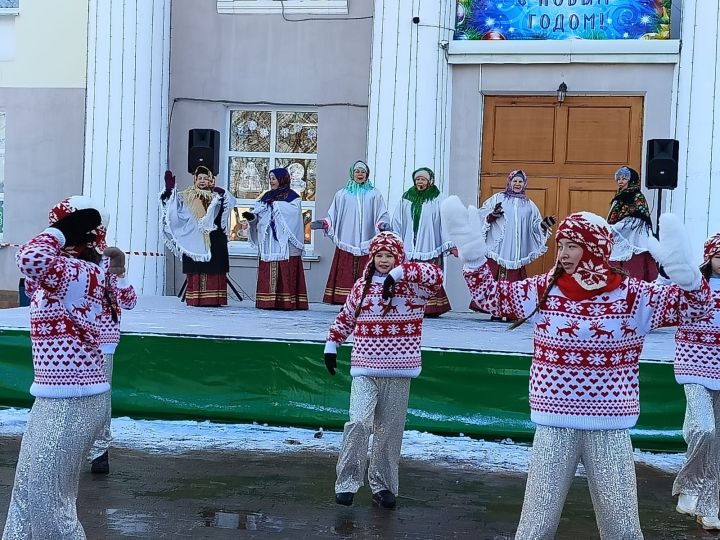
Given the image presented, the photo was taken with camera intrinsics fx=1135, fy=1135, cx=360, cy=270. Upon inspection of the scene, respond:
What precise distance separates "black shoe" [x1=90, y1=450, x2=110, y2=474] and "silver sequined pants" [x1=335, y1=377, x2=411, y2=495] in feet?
5.17

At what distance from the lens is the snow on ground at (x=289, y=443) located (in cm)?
756

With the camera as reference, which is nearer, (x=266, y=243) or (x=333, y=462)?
(x=333, y=462)

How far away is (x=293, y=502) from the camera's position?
617 cm

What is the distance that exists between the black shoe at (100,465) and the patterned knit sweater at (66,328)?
244 centimetres

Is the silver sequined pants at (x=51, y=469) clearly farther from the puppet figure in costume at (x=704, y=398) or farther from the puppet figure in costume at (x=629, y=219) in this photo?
the puppet figure in costume at (x=629, y=219)

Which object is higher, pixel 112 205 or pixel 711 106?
pixel 711 106

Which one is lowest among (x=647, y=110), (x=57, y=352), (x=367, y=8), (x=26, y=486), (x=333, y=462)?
(x=333, y=462)

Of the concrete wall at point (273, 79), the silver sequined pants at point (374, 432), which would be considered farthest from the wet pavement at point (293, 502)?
the concrete wall at point (273, 79)

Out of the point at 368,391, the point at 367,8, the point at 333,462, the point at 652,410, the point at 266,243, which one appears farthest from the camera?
the point at 367,8

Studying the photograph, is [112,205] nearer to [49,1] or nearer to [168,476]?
[49,1]

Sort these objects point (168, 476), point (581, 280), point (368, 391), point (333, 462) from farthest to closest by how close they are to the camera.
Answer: point (333, 462), point (168, 476), point (368, 391), point (581, 280)

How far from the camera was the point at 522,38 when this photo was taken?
12281 mm

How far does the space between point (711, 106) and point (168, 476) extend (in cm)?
720

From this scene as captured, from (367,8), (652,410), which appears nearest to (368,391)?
(652,410)
